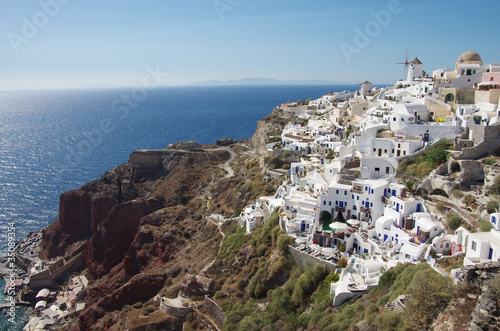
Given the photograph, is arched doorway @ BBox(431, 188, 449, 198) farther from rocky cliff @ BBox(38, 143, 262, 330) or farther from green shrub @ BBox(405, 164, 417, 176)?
rocky cliff @ BBox(38, 143, 262, 330)

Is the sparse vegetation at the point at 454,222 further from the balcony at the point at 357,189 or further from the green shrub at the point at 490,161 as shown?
the balcony at the point at 357,189

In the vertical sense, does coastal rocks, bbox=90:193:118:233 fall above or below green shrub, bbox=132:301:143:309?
above

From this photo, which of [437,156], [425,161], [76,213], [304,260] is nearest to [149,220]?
[76,213]

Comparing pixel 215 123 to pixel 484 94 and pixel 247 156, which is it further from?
pixel 484 94

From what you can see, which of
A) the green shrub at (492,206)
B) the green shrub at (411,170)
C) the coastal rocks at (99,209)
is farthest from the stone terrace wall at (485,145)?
the coastal rocks at (99,209)

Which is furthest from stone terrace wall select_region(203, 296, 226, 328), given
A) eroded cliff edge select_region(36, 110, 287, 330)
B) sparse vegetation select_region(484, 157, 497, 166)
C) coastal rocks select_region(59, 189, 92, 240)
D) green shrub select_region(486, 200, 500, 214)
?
coastal rocks select_region(59, 189, 92, 240)

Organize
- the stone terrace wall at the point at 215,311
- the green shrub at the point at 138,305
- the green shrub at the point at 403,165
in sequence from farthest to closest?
the green shrub at the point at 138,305, the green shrub at the point at 403,165, the stone terrace wall at the point at 215,311

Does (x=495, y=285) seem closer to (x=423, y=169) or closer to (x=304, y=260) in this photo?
(x=304, y=260)
